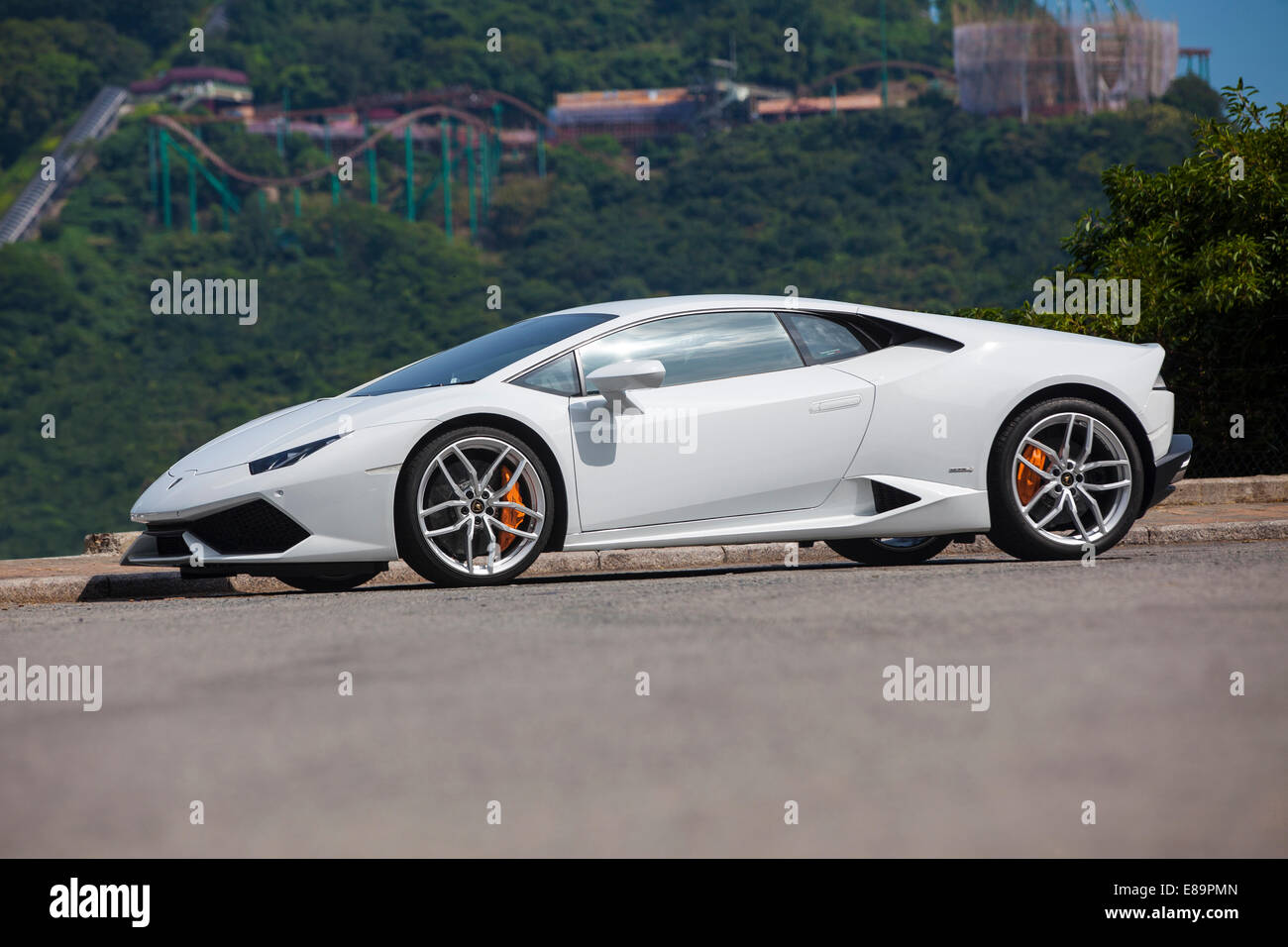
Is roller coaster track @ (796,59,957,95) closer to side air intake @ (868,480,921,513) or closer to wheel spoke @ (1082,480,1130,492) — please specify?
wheel spoke @ (1082,480,1130,492)

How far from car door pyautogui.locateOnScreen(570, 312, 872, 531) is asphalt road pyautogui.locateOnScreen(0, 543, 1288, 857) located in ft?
3.49

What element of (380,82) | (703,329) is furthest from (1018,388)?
(380,82)

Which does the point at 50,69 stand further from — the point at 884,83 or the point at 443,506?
the point at 443,506

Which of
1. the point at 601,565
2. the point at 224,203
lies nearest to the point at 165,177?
the point at 224,203

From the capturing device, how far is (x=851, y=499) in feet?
23.4

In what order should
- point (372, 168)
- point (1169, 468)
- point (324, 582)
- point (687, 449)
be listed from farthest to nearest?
point (372, 168) < point (324, 582) < point (1169, 468) < point (687, 449)

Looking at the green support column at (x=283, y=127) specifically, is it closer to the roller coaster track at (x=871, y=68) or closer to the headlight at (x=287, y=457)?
the roller coaster track at (x=871, y=68)

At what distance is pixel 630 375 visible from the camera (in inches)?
266

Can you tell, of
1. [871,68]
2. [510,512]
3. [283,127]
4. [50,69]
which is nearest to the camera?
[510,512]

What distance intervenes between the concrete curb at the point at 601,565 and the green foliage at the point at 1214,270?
451 centimetres

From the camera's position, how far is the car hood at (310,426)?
6.72 meters

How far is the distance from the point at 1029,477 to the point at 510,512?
244 centimetres

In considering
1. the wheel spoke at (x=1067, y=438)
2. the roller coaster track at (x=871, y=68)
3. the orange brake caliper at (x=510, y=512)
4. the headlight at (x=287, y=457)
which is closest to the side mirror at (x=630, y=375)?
the orange brake caliper at (x=510, y=512)
